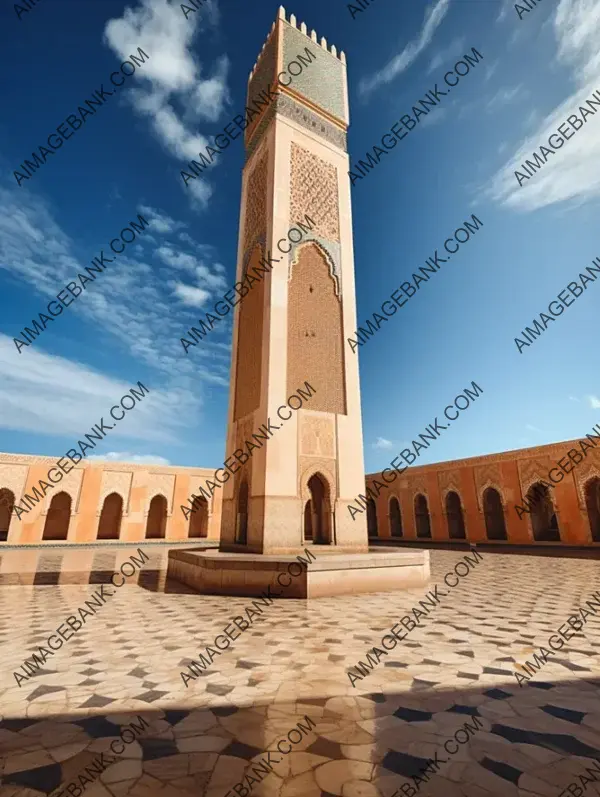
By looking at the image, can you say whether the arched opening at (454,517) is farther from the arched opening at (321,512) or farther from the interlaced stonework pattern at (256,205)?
the interlaced stonework pattern at (256,205)

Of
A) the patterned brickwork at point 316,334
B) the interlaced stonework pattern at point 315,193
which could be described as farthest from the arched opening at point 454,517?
the interlaced stonework pattern at point 315,193

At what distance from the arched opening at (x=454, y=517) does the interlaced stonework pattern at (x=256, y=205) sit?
12.0m

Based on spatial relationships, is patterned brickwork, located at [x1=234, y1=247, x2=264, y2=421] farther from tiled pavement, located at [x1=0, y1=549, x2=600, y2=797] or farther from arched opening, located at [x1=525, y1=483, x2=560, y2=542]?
arched opening, located at [x1=525, y1=483, x2=560, y2=542]

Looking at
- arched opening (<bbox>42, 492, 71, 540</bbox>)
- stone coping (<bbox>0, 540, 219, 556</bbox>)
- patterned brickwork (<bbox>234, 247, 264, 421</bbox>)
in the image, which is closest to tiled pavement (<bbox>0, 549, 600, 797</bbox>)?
patterned brickwork (<bbox>234, 247, 264, 421</bbox>)

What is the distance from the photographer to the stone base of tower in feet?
17.2

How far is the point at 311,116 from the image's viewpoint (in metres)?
9.38

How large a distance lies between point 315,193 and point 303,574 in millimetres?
7453

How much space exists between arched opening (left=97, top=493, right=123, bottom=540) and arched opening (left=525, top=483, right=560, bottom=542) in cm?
1594

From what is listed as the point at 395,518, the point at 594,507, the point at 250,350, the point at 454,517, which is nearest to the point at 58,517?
the point at 395,518

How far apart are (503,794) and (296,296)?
7.28 meters

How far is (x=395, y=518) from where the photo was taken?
60.8 feet

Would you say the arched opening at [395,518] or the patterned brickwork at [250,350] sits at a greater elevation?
the patterned brickwork at [250,350]

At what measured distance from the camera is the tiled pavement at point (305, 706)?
1.51m

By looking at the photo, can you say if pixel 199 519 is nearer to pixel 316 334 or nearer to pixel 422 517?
pixel 422 517
